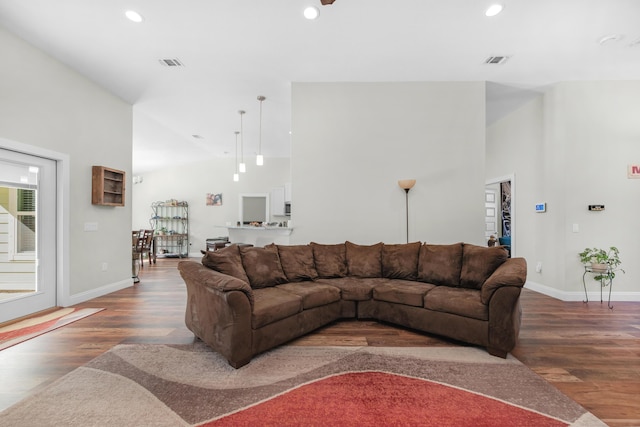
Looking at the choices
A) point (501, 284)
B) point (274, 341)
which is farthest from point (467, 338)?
point (274, 341)

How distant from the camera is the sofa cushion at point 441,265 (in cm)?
317

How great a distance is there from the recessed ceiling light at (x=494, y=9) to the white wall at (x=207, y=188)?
675 cm

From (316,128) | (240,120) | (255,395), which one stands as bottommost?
(255,395)

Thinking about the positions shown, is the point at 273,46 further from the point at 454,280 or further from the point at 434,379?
the point at 434,379

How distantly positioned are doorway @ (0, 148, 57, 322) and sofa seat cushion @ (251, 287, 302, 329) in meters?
2.94

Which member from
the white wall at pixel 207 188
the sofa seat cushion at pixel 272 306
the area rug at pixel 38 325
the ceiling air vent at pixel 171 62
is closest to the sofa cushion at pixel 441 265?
the sofa seat cushion at pixel 272 306

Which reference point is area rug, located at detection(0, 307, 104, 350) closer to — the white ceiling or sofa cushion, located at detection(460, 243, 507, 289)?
the white ceiling

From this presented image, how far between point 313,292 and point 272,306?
1.88ft

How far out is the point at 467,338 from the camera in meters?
2.53

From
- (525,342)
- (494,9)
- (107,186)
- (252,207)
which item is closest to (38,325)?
(107,186)

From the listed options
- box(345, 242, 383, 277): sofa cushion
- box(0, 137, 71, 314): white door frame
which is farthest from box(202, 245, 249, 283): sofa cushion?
box(0, 137, 71, 314): white door frame

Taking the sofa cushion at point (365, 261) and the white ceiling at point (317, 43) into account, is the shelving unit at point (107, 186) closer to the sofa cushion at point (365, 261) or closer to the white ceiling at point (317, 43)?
the white ceiling at point (317, 43)

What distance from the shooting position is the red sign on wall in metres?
4.08

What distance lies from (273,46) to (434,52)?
79.7 inches
